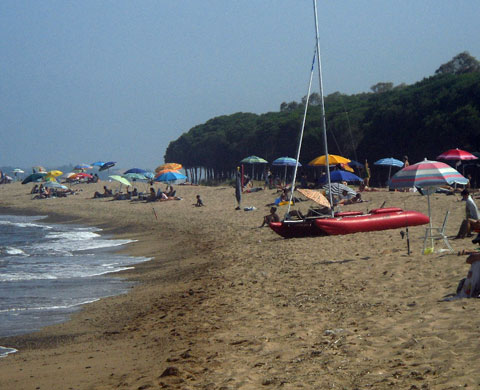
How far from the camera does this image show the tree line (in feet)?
125

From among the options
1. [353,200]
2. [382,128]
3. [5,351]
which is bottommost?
[5,351]

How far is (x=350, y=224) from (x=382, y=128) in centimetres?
3064

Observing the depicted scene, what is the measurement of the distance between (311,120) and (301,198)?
2958 cm

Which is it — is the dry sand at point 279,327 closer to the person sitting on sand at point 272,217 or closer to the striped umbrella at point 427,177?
the striped umbrella at point 427,177

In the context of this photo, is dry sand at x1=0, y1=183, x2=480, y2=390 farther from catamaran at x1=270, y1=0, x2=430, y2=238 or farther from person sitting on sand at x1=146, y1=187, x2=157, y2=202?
person sitting on sand at x1=146, y1=187, x2=157, y2=202

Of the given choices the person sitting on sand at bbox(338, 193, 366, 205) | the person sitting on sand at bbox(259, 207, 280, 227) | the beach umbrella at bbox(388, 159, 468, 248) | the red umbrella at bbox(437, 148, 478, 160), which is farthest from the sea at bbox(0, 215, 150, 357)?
the red umbrella at bbox(437, 148, 478, 160)

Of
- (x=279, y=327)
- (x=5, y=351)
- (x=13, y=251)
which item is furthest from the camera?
(x=13, y=251)

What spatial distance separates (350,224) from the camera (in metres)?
15.8

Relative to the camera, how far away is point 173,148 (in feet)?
291

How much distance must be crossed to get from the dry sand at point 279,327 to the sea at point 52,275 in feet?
1.87

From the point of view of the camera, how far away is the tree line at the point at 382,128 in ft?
125

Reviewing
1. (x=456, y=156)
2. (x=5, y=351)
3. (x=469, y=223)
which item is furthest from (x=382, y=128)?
(x=5, y=351)

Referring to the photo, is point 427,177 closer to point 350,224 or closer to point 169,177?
point 350,224

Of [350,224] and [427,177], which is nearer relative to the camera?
[427,177]
